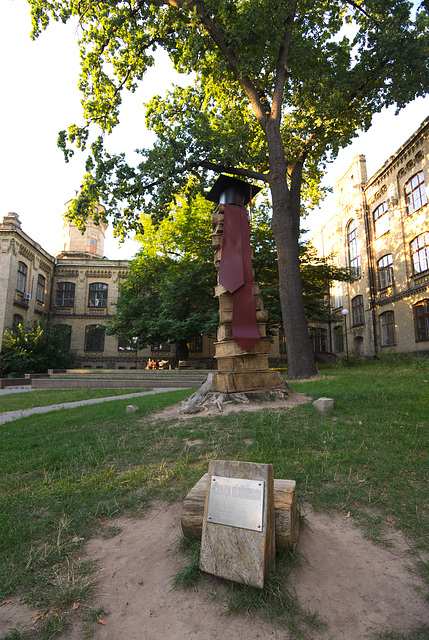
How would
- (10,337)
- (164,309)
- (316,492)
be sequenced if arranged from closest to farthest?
(316,492) < (164,309) < (10,337)

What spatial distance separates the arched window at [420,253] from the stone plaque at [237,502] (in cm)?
2257

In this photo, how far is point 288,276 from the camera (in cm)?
1105

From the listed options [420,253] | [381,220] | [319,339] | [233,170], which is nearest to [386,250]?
[381,220]

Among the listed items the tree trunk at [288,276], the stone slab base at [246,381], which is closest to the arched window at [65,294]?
the tree trunk at [288,276]

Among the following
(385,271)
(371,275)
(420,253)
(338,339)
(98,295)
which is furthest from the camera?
(98,295)

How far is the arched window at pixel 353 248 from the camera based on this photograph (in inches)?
1179

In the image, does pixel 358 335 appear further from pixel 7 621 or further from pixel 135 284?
pixel 7 621

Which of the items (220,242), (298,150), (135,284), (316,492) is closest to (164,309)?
(135,284)

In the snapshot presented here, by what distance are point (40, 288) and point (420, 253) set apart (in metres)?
30.1

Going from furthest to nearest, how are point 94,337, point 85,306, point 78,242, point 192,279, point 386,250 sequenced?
point 78,242 < point 85,306 < point 94,337 < point 386,250 < point 192,279

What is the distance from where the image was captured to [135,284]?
25.6m

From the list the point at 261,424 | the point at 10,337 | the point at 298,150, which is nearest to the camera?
the point at 261,424

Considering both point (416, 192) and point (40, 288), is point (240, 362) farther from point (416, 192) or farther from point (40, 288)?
point (40, 288)

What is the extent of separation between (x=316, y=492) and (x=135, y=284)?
23845mm
